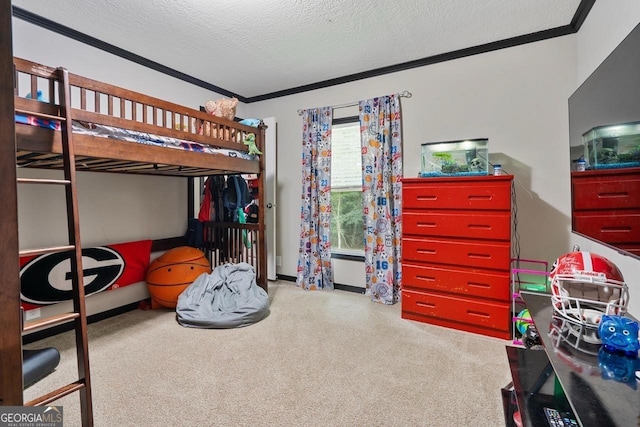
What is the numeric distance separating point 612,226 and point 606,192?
127 millimetres

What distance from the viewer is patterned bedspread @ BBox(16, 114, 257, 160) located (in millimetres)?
1449

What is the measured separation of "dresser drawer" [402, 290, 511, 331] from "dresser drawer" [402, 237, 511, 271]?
0.93ft

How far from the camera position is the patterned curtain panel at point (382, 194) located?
9.97 feet

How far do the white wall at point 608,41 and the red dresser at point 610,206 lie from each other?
0.50 metres

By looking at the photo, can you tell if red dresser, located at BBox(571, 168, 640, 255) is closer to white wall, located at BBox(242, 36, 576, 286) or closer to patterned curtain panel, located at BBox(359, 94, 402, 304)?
white wall, located at BBox(242, 36, 576, 286)

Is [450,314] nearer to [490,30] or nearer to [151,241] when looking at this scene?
[490,30]

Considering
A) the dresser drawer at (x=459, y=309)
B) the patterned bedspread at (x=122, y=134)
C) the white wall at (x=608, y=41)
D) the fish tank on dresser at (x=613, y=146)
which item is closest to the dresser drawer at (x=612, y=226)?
the fish tank on dresser at (x=613, y=146)

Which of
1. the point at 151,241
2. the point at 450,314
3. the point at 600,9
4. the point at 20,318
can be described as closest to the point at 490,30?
the point at 600,9

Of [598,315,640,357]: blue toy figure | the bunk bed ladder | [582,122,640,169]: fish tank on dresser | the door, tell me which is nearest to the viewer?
[598,315,640,357]: blue toy figure

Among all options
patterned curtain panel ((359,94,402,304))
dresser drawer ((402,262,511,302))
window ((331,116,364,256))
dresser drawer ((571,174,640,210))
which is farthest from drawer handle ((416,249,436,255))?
dresser drawer ((571,174,640,210))

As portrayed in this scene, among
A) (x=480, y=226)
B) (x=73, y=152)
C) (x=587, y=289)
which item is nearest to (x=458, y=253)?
(x=480, y=226)

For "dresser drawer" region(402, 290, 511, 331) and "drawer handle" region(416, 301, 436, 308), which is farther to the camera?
"drawer handle" region(416, 301, 436, 308)

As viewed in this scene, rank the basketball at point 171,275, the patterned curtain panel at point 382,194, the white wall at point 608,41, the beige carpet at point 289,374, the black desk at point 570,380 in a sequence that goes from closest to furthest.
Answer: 1. the black desk at point 570,380
2. the beige carpet at point 289,374
3. the white wall at point 608,41
4. the basketball at point 171,275
5. the patterned curtain panel at point 382,194

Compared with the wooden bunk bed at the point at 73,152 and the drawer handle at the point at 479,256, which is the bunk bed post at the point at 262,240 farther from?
the drawer handle at the point at 479,256
